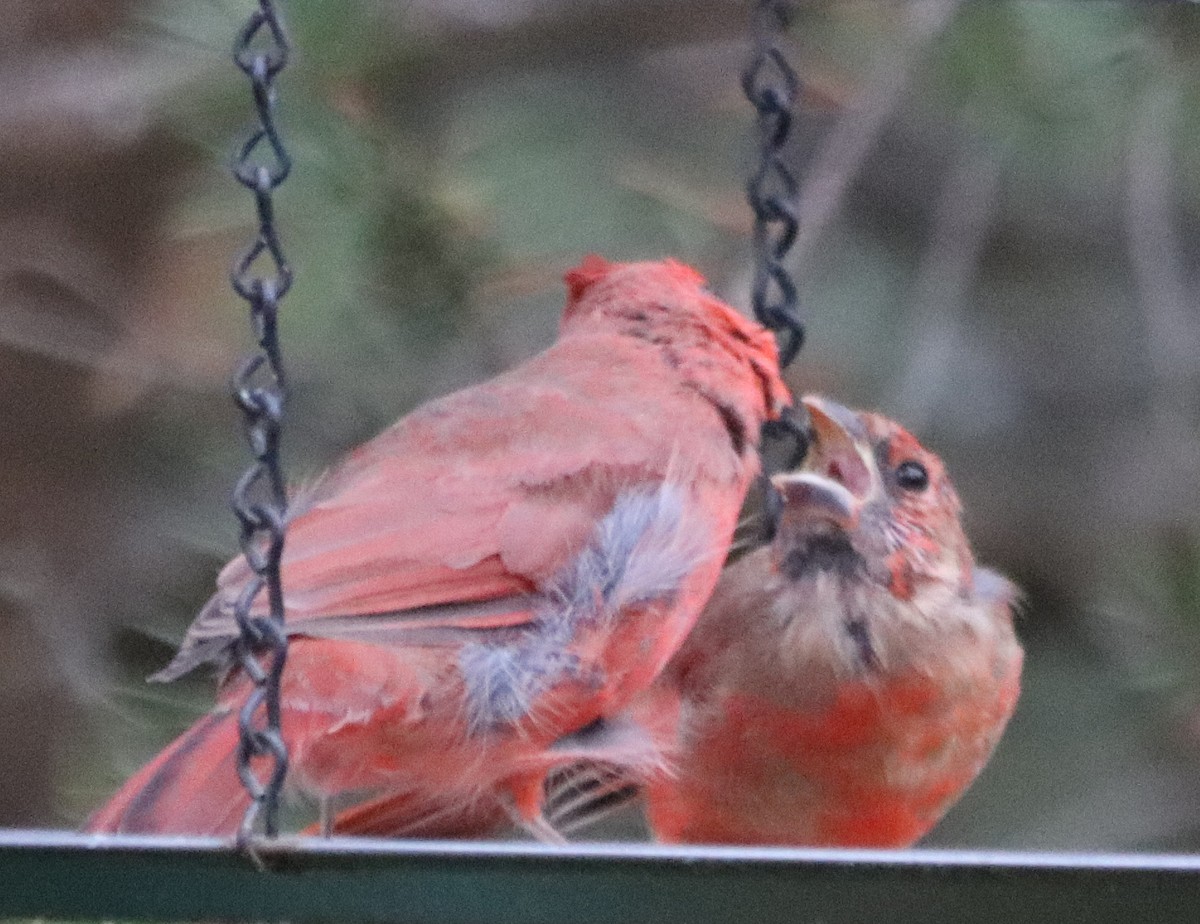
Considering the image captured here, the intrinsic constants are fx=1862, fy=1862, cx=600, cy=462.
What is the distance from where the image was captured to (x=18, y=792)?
2.00 m

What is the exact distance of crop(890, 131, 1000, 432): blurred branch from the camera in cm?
179

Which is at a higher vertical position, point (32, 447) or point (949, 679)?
point (949, 679)

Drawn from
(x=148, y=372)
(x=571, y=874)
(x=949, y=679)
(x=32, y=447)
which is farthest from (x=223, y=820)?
(x=32, y=447)

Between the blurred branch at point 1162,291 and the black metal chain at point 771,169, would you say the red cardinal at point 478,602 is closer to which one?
the black metal chain at point 771,169

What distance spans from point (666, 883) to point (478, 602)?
0.99ft

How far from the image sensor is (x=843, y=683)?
1152mm

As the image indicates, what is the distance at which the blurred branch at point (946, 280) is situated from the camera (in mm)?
1787

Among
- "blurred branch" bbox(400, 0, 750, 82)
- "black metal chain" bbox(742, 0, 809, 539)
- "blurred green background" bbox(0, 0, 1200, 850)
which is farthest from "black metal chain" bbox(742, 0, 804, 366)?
"blurred branch" bbox(400, 0, 750, 82)

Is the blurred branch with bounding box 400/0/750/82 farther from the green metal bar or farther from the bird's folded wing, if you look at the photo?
the green metal bar

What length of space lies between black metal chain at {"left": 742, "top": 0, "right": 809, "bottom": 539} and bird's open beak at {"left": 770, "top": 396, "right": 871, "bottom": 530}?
0.03 m

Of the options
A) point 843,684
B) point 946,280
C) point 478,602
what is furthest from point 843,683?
point 946,280

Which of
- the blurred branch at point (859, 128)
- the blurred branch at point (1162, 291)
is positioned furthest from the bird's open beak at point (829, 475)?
the blurred branch at point (1162, 291)

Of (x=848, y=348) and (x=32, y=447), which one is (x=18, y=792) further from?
(x=848, y=348)

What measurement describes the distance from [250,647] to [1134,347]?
1.31 m
